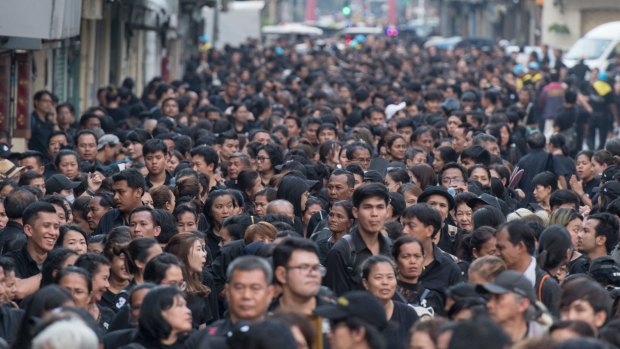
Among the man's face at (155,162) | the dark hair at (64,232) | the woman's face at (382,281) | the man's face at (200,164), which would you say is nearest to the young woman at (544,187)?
the man's face at (200,164)

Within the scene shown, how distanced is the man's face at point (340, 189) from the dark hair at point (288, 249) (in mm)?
4751

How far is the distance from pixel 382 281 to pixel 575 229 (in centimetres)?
334

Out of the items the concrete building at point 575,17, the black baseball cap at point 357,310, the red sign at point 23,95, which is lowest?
the black baseball cap at point 357,310

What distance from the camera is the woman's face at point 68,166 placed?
1490cm

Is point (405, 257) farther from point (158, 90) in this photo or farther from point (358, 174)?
point (158, 90)

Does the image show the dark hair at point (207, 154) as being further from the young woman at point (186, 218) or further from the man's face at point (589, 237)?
the man's face at point (589, 237)

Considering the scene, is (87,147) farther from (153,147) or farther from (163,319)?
(163,319)

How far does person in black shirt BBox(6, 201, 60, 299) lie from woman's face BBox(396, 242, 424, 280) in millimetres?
2482

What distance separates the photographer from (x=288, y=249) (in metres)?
8.62

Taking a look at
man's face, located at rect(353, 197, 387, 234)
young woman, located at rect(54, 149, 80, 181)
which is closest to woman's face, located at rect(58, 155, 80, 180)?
young woman, located at rect(54, 149, 80, 181)

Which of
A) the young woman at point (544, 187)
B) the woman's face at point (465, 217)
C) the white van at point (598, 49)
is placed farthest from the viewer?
the white van at point (598, 49)

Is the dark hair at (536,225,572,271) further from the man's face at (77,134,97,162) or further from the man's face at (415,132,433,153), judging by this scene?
the man's face at (415,132,433,153)

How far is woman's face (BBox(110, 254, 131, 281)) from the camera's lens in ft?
34.3

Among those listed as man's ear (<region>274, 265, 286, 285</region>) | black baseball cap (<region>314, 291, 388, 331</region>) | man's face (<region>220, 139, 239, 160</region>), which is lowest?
black baseball cap (<region>314, 291, 388, 331</region>)
